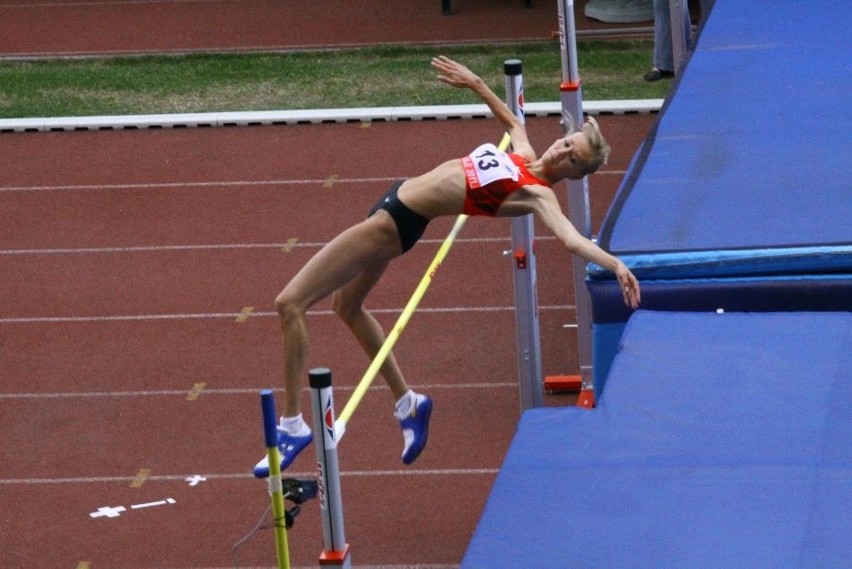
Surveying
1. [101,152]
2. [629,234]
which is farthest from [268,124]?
[629,234]

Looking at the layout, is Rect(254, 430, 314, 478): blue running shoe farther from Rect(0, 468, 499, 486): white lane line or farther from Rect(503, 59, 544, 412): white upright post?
Rect(503, 59, 544, 412): white upright post

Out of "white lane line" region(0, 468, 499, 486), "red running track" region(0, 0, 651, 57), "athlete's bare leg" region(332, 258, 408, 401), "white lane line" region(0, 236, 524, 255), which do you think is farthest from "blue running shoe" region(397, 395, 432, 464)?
"red running track" region(0, 0, 651, 57)

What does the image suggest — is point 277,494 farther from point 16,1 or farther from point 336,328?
point 16,1

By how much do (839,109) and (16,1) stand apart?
955 cm

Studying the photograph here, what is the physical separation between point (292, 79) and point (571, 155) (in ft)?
23.3

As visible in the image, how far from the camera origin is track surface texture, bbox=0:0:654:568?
18.7ft

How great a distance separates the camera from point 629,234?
5418 millimetres

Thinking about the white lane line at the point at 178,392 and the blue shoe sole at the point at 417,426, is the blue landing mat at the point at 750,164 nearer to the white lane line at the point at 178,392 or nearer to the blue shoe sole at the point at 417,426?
the blue shoe sole at the point at 417,426

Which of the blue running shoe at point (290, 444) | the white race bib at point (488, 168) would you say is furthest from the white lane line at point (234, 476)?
the white race bib at point (488, 168)

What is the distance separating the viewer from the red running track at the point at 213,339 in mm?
5707

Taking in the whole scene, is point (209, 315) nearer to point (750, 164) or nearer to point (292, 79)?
point (750, 164)

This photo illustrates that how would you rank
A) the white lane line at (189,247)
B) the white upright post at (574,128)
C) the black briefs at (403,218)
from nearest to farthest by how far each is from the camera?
the black briefs at (403,218) → the white upright post at (574,128) → the white lane line at (189,247)

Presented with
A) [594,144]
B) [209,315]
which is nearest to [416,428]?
[594,144]

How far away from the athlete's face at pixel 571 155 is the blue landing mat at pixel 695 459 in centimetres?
58
